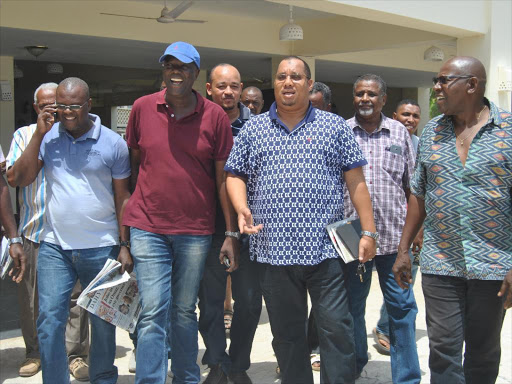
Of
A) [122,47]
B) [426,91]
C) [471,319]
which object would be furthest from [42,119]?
[426,91]

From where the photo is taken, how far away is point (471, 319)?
3.26 metres

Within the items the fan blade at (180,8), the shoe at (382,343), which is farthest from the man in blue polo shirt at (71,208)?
the fan blade at (180,8)

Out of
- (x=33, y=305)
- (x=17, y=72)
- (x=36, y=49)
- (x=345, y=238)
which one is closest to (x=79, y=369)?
(x=33, y=305)

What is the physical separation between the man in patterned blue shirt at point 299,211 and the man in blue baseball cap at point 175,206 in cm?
23

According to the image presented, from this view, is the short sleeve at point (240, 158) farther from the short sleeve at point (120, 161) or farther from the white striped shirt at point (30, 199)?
the white striped shirt at point (30, 199)

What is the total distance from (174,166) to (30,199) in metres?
1.12

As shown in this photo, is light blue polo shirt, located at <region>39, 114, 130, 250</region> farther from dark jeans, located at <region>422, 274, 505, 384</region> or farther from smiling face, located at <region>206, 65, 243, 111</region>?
dark jeans, located at <region>422, 274, 505, 384</region>

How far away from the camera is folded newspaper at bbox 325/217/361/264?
336 centimetres

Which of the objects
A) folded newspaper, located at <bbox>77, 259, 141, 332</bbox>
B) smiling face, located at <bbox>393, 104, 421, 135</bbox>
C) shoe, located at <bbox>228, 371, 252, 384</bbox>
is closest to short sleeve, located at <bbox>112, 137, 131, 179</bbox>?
folded newspaper, located at <bbox>77, 259, 141, 332</bbox>

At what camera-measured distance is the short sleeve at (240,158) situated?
3559 millimetres

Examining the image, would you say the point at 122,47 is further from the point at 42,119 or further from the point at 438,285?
the point at 438,285

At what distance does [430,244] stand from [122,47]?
867 centimetres

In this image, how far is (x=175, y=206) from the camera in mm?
3658

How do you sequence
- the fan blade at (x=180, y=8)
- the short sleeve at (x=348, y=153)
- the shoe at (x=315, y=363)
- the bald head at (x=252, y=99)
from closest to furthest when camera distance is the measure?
the short sleeve at (x=348, y=153), the shoe at (x=315, y=363), the bald head at (x=252, y=99), the fan blade at (x=180, y=8)
